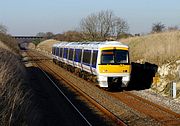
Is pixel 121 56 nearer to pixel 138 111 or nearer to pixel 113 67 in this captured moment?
pixel 113 67

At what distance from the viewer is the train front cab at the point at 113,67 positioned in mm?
23844

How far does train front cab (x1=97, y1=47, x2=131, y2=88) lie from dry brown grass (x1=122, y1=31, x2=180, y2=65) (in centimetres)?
361

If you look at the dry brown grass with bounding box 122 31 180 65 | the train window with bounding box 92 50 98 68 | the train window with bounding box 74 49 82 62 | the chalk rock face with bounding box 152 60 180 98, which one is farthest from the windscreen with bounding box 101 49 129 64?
the train window with bounding box 74 49 82 62

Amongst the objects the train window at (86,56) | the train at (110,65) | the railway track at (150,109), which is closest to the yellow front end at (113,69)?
the train at (110,65)

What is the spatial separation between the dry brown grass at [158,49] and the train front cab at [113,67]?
11.8 feet

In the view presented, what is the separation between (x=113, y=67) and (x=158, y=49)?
7859mm

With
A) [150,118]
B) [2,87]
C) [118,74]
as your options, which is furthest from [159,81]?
[2,87]

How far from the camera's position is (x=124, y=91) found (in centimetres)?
2473

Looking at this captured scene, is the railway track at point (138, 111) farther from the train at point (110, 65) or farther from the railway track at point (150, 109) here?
the train at point (110, 65)

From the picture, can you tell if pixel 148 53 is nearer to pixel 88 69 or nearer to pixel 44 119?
pixel 88 69

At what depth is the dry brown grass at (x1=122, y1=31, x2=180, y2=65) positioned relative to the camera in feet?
92.9

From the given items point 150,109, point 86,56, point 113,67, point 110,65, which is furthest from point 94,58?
point 150,109

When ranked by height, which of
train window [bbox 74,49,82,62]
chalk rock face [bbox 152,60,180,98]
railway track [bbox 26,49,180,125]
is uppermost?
train window [bbox 74,49,82,62]

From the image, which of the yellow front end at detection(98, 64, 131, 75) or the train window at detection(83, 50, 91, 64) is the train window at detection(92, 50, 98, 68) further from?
the train window at detection(83, 50, 91, 64)
